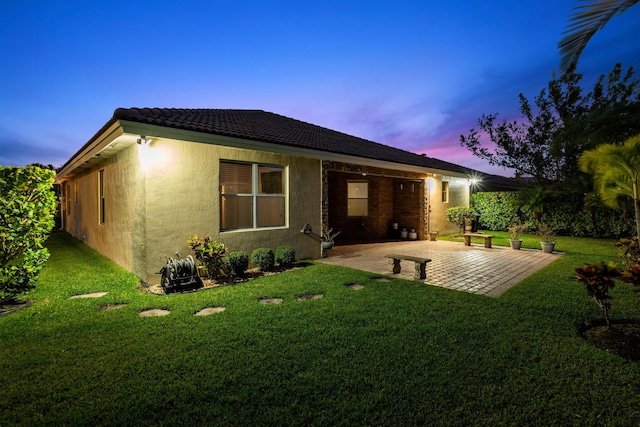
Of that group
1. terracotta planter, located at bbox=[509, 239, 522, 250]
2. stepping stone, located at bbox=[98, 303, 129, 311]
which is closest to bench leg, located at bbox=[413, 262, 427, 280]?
stepping stone, located at bbox=[98, 303, 129, 311]

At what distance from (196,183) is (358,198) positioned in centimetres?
869

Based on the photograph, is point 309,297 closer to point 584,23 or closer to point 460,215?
point 584,23

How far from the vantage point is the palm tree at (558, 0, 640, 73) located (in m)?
2.62

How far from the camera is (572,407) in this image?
7.45 ft

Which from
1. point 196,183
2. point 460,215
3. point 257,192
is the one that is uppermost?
point 196,183

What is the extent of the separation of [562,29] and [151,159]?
21.7 feet

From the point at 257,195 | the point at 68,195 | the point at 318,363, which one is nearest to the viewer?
the point at 318,363

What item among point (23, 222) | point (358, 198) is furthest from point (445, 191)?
point (23, 222)

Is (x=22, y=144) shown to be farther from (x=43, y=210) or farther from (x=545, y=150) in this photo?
(x=545, y=150)

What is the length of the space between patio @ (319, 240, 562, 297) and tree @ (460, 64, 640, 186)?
8448 millimetres

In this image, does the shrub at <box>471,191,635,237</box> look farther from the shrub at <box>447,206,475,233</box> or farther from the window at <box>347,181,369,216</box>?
the window at <box>347,181,369,216</box>

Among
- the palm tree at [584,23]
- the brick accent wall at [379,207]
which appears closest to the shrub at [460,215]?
the brick accent wall at [379,207]

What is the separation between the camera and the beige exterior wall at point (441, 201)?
1389cm

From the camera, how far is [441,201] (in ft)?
48.0
